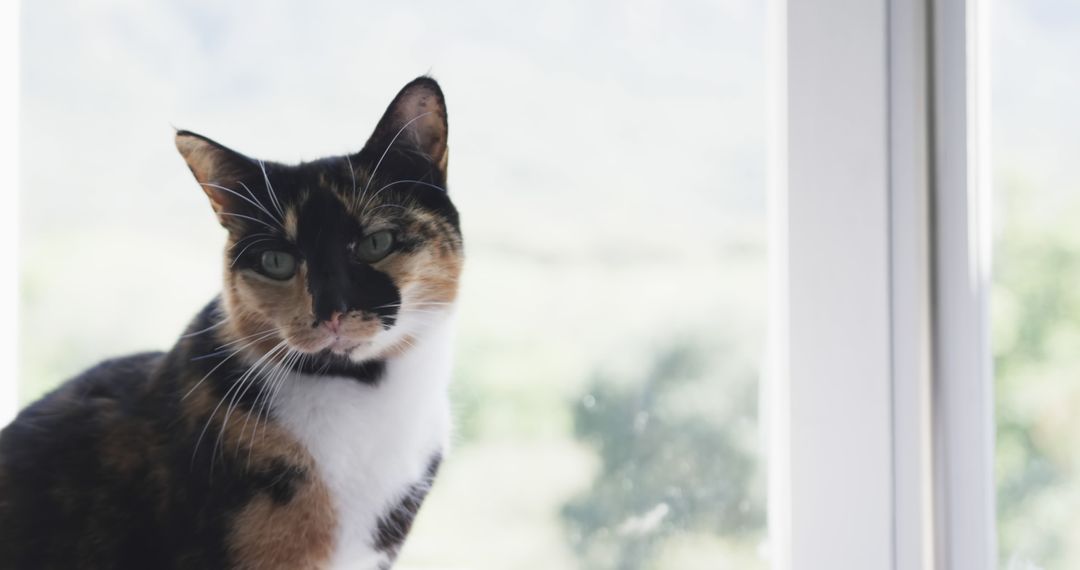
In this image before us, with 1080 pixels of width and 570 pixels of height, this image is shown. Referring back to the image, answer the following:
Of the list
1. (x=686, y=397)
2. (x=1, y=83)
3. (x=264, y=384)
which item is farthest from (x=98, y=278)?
(x=686, y=397)

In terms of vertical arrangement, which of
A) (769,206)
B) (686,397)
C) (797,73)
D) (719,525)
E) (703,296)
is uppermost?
(797,73)

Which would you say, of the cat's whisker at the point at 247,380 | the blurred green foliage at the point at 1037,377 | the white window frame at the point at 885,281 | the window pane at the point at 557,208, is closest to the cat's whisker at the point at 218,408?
the cat's whisker at the point at 247,380

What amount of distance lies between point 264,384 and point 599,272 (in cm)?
51

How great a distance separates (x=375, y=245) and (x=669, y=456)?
54 cm

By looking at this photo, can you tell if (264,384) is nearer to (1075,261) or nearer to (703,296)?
(703,296)

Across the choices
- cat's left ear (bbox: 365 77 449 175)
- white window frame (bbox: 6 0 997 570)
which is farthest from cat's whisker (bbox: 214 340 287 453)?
white window frame (bbox: 6 0 997 570)

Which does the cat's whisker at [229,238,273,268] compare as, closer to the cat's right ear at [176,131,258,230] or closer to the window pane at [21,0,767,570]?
the cat's right ear at [176,131,258,230]

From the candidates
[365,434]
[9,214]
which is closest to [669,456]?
[365,434]

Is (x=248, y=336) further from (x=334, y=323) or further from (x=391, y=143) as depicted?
(x=391, y=143)

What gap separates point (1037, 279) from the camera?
871mm

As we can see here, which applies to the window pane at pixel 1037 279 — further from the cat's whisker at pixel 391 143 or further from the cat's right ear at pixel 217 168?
the cat's right ear at pixel 217 168

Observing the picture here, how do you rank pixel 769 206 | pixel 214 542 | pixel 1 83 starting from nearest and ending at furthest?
pixel 214 542, pixel 769 206, pixel 1 83

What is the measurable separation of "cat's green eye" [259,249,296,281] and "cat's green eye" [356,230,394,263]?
0.07 meters

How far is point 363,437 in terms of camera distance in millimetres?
809
